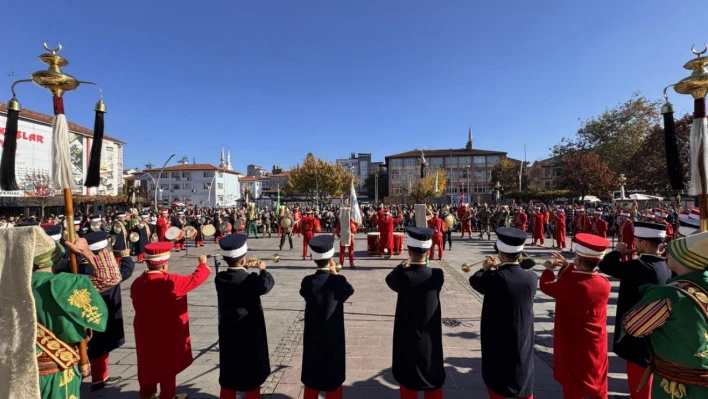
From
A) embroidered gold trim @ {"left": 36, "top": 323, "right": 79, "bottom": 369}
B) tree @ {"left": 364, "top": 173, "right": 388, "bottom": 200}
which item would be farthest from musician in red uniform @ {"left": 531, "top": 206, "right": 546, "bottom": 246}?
tree @ {"left": 364, "top": 173, "right": 388, "bottom": 200}

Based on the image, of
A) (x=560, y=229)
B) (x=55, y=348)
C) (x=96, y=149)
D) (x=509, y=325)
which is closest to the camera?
(x=55, y=348)

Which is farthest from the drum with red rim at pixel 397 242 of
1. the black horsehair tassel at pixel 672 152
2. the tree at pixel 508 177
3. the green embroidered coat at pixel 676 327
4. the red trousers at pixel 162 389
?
the tree at pixel 508 177

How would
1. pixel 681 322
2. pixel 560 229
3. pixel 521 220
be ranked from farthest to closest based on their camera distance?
pixel 521 220 < pixel 560 229 < pixel 681 322

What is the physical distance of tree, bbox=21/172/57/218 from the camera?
1134 inches

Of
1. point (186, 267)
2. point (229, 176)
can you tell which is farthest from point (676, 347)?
point (229, 176)

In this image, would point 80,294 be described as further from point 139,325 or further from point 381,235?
point 381,235

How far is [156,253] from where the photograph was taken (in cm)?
347

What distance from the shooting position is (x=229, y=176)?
75625mm

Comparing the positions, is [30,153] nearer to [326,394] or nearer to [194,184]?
[194,184]

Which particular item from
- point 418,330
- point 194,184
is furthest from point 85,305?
point 194,184

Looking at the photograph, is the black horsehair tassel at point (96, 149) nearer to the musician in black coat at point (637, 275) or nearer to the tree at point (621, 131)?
the musician in black coat at point (637, 275)

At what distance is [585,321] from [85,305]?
420cm

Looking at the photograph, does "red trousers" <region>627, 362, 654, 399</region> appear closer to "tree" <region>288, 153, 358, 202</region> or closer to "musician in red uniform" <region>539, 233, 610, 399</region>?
"musician in red uniform" <region>539, 233, 610, 399</region>

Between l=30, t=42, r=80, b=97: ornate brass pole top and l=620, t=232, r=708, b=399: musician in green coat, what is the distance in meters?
5.29
